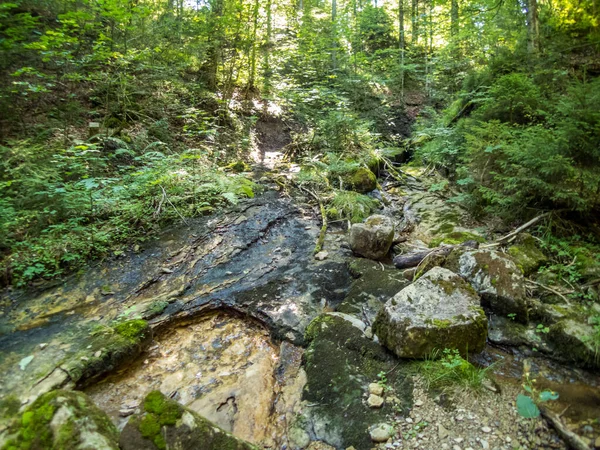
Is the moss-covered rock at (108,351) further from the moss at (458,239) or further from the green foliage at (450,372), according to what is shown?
the moss at (458,239)

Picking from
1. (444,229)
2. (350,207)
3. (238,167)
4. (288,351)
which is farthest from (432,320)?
(238,167)

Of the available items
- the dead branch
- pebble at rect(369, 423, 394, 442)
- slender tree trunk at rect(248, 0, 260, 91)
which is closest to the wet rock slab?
pebble at rect(369, 423, 394, 442)

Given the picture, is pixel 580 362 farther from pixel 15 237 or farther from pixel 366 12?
pixel 366 12

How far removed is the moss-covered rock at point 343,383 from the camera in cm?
264

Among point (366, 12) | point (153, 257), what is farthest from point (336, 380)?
point (366, 12)

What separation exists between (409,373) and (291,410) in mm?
1237

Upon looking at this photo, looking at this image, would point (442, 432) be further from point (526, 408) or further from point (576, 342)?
point (576, 342)

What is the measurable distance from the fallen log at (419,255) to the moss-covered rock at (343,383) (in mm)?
1863

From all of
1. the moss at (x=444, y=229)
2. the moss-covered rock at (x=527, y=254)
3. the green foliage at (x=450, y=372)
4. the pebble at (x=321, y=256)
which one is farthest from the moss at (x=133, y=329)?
the moss at (x=444, y=229)

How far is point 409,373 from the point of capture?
3.09 metres

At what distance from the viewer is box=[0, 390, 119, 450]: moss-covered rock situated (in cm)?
185

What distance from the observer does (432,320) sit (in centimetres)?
322

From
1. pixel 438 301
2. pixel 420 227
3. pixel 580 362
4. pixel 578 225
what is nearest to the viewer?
pixel 580 362

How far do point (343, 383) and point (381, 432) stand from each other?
1.92ft
